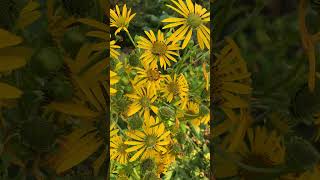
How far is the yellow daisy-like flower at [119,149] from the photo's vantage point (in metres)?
0.59

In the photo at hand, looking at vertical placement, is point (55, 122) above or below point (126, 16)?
below

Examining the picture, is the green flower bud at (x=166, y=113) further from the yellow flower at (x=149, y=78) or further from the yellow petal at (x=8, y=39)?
the yellow petal at (x=8, y=39)

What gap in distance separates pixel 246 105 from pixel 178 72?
0.16 metres

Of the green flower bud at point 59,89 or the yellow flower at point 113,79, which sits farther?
the yellow flower at point 113,79

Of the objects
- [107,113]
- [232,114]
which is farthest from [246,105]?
[107,113]

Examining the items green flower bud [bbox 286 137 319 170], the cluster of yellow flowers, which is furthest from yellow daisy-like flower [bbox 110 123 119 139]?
green flower bud [bbox 286 137 319 170]

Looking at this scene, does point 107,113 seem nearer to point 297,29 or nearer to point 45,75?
point 45,75

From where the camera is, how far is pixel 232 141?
1.62 feet

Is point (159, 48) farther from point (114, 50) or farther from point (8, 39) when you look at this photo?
point (8, 39)

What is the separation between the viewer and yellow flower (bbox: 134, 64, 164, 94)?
0.60 meters

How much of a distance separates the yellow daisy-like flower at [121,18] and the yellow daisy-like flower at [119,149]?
0.12m

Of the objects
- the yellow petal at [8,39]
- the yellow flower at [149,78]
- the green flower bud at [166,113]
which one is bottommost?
the green flower bud at [166,113]

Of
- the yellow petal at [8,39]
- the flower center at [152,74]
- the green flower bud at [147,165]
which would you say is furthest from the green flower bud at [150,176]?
the yellow petal at [8,39]

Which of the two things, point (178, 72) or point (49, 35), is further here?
point (178, 72)
